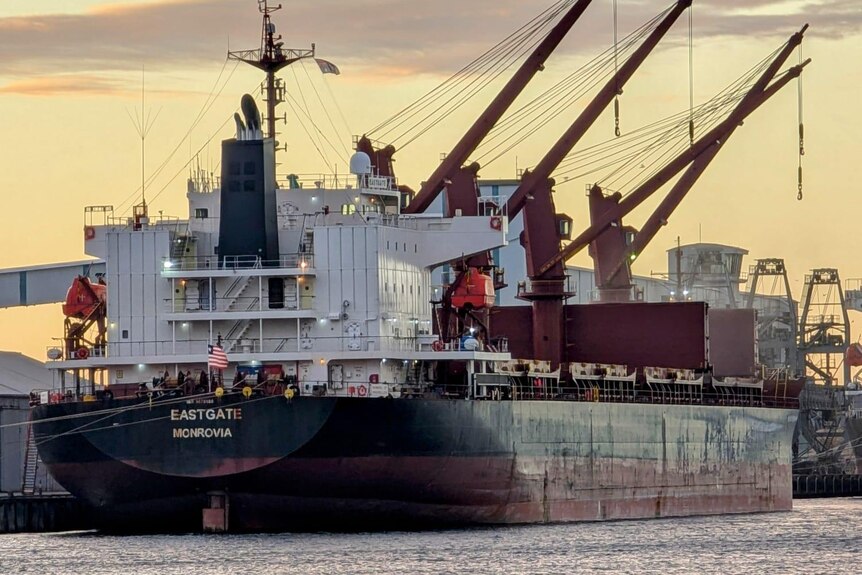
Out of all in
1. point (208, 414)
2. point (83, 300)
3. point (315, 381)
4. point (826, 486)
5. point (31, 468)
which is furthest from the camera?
point (826, 486)

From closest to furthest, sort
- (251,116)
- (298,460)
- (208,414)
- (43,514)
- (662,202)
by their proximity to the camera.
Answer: (298,460) → (208,414) → (251,116) → (43,514) → (662,202)

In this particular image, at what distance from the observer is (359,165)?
64750mm

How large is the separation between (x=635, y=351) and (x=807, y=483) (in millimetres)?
33672

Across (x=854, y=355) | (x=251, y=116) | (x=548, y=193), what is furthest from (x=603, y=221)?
(x=854, y=355)

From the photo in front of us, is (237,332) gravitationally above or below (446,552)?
above

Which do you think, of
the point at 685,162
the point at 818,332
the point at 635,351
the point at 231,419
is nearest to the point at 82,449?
the point at 231,419

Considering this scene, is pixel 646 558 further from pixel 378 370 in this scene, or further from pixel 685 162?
pixel 685 162

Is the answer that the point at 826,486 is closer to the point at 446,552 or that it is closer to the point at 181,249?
the point at 181,249

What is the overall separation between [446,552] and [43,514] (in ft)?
57.9

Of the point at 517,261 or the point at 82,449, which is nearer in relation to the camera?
the point at 82,449

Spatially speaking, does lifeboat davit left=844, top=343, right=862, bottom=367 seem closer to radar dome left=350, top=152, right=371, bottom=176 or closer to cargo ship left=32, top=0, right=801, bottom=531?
cargo ship left=32, top=0, right=801, bottom=531

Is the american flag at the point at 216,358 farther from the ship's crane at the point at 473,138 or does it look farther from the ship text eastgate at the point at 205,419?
the ship's crane at the point at 473,138

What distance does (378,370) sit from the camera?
5925 centimetres

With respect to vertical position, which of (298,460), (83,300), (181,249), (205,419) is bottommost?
(298,460)
